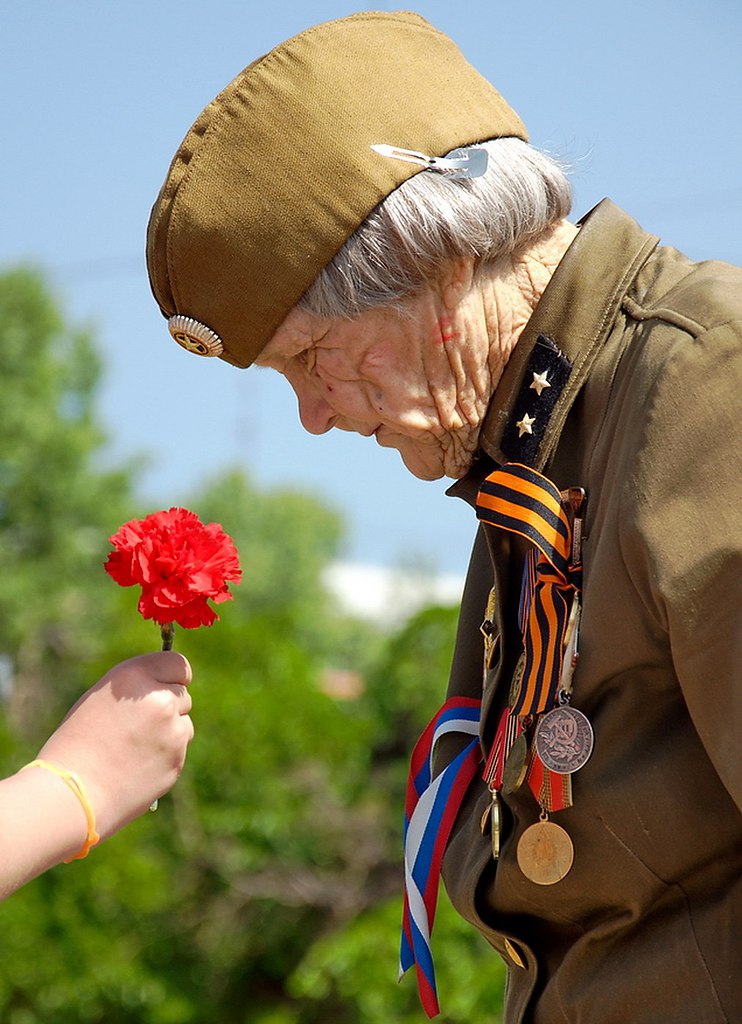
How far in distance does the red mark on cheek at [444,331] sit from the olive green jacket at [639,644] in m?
0.10

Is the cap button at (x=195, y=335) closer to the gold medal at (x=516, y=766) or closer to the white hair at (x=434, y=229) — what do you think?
the white hair at (x=434, y=229)

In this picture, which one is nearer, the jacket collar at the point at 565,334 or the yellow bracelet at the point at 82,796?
the jacket collar at the point at 565,334

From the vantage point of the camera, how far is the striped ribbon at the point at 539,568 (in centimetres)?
185

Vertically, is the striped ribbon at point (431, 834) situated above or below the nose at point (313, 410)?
below

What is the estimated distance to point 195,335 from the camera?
84.0 inches

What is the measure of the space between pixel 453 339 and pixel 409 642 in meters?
4.39

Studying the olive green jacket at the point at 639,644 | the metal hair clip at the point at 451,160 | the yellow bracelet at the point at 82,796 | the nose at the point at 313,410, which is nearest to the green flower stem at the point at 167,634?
the yellow bracelet at the point at 82,796

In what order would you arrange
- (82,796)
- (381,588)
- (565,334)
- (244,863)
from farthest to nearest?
(381,588) < (244,863) < (82,796) < (565,334)

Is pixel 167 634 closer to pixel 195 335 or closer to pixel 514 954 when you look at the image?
pixel 195 335

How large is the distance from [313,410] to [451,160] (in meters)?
0.47

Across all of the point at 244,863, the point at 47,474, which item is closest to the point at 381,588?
the point at 47,474

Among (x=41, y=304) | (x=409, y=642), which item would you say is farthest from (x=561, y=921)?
(x=41, y=304)

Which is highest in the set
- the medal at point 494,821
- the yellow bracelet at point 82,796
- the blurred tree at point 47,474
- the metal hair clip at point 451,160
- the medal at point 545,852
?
the metal hair clip at point 451,160

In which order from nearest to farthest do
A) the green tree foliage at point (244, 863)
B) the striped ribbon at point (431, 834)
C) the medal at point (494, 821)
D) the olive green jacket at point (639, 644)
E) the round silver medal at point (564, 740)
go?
the olive green jacket at point (639, 644)
the round silver medal at point (564, 740)
the medal at point (494, 821)
the striped ribbon at point (431, 834)
the green tree foliage at point (244, 863)
